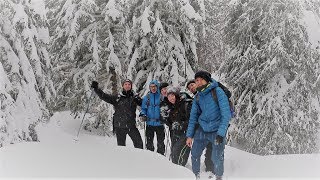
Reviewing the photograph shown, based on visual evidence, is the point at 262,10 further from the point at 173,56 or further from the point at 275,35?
the point at 173,56

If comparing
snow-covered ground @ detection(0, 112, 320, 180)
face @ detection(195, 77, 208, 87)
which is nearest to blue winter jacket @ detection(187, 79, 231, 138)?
face @ detection(195, 77, 208, 87)

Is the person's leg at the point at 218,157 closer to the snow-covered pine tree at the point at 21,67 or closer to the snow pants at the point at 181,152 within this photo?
the snow pants at the point at 181,152

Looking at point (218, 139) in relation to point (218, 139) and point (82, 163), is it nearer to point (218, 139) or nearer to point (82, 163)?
point (218, 139)

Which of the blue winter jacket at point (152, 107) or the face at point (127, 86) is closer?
the blue winter jacket at point (152, 107)

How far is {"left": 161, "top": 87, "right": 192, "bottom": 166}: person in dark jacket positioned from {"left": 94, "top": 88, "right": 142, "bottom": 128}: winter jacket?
1.07 meters

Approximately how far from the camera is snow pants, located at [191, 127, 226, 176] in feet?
22.1

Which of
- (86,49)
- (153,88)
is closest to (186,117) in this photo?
(153,88)

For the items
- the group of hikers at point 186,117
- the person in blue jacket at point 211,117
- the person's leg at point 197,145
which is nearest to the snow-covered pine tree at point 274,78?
the group of hikers at point 186,117

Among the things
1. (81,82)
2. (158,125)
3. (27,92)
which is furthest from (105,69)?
(158,125)

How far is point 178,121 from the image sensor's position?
8047 millimetres

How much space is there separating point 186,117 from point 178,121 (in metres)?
0.18

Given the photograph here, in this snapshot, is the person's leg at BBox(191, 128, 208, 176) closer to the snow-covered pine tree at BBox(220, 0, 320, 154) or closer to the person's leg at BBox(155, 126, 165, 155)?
the person's leg at BBox(155, 126, 165, 155)

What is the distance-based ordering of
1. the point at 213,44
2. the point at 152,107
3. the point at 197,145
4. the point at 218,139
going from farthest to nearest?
the point at 213,44, the point at 152,107, the point at 197,145, the point at 218,139

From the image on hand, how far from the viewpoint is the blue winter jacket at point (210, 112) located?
6.45 meters
